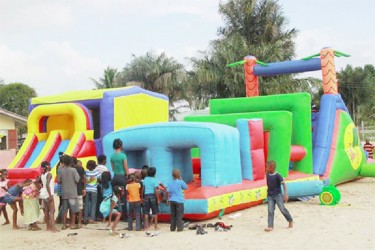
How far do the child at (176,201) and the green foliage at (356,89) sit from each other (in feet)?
118

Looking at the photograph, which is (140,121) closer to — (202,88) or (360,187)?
(360,187)

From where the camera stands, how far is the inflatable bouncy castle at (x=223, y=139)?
833cm

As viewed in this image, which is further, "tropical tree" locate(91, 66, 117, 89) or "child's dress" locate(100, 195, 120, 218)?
"tropical tree" locate(91, 66, 117, 89)

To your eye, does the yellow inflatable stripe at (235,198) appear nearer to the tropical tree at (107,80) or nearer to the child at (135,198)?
the child at (135,198)

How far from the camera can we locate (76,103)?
14836 mm

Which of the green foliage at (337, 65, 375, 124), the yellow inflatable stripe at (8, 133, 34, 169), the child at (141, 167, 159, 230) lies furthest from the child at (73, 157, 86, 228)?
the green foliage at (337, 65, 375, 124)

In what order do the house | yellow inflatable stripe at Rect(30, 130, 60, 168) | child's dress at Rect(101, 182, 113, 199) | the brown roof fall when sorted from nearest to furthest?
child's dress at Rect(101, 182, 113, 199) < yellow inflatable stripe at Rect(30, 130, 60, 168) < the brown roof < the house

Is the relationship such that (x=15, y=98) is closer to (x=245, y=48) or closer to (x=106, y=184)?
(x=245, y=48)

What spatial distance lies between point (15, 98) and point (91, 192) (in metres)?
34.8

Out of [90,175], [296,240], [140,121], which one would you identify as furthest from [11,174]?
[296,240]

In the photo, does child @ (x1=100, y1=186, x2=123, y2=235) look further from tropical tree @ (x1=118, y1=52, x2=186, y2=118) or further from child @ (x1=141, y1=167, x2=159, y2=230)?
tropical tree @ (x1=118, y1=52, x2=186, y2=118)

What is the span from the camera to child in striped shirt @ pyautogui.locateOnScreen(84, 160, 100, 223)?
8180 mm

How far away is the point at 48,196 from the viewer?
7.87 m

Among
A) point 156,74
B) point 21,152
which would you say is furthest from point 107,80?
point 21,152
